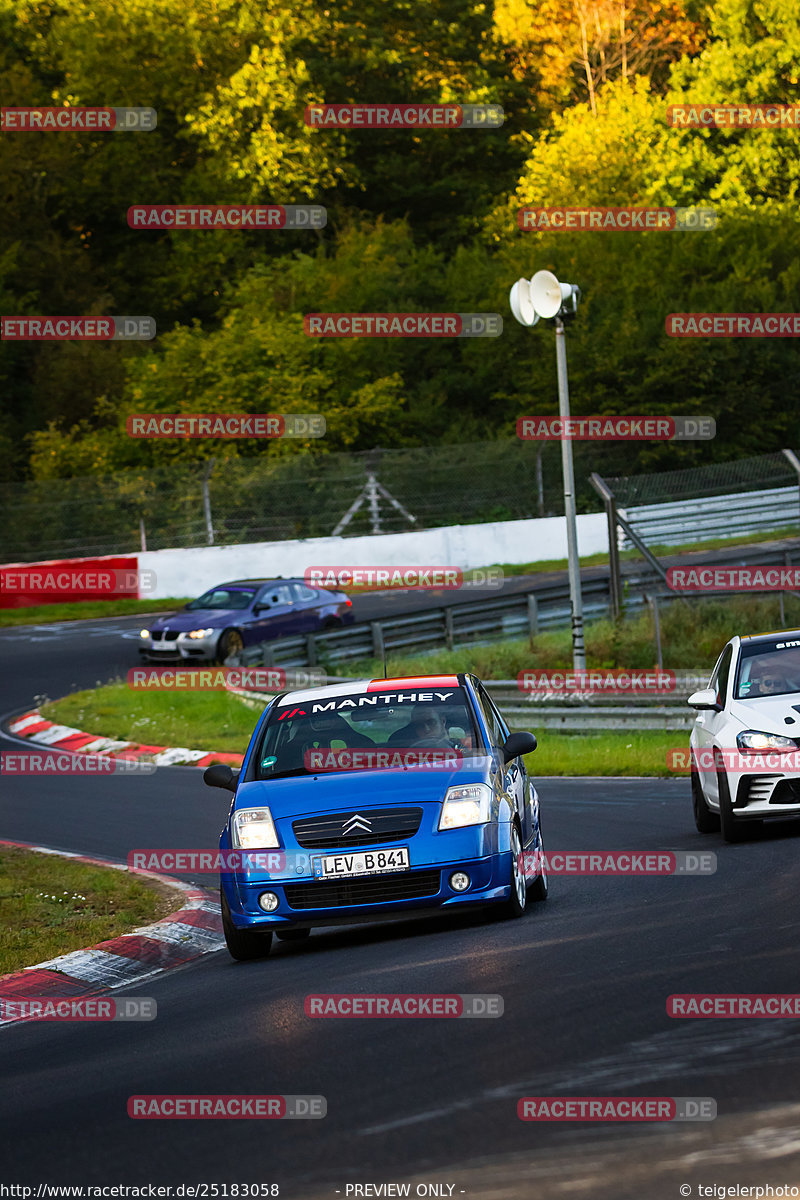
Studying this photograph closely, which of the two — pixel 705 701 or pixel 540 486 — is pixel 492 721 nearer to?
pixel 705 701

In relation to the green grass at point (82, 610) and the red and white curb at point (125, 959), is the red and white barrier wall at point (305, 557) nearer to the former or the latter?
the green grass at point (82, 610)

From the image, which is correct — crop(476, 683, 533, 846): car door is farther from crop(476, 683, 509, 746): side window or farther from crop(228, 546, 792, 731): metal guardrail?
crop(228, 546, 792, 731): metal guardrail

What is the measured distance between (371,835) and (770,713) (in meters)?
4.05

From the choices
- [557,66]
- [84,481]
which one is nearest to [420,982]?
[84,481]

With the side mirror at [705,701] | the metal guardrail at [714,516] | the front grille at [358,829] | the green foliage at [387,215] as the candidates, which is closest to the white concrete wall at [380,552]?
the green foliage at [387,215]

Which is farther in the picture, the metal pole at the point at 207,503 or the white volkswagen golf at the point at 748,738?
the metal pole at the point at 207,503

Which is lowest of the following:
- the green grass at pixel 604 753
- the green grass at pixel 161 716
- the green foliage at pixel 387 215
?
the green grass at pixel 604 753

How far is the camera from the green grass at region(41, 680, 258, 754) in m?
22.0

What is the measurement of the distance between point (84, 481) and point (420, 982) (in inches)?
1287

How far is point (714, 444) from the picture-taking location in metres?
51.2

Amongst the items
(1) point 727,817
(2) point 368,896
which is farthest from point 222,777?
(1) point 727,817

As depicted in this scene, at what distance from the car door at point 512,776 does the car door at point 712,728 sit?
6.85 ft

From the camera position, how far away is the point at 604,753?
741 inches

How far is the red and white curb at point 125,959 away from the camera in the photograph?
364 inches
